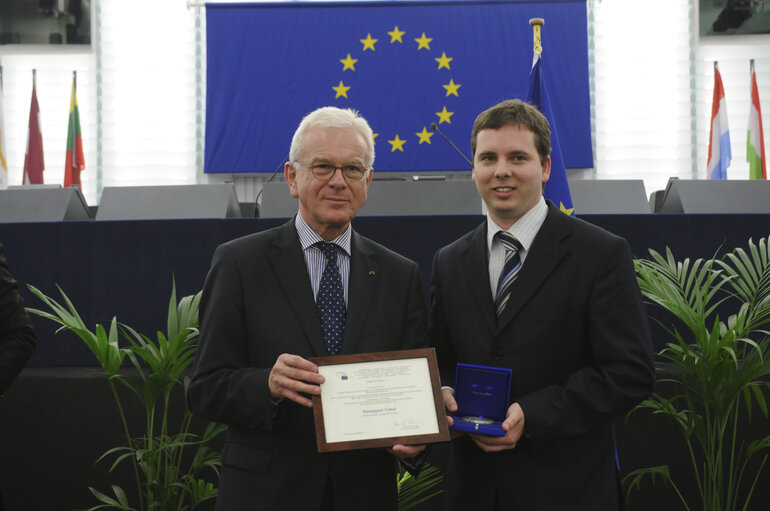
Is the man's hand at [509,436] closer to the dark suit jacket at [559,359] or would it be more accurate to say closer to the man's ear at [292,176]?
the dark suit jacket at [559,359]

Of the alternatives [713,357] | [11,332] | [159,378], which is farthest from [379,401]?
[713,357]

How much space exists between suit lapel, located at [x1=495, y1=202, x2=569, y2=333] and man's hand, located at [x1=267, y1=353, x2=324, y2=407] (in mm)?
489

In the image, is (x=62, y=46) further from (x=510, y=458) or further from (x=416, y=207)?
(x=510, y=458)

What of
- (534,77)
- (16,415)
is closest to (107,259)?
(16,415)

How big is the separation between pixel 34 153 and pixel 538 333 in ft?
28.1

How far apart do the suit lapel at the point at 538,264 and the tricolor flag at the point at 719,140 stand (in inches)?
287

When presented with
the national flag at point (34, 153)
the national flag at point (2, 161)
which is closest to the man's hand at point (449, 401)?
the national flag at point (34, 153)

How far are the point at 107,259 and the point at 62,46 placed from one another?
284 inches

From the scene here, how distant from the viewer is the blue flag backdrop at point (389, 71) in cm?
859

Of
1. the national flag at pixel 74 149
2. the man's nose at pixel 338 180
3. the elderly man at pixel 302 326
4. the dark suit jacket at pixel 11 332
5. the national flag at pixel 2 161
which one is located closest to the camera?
the elderly man at pixel 302 326

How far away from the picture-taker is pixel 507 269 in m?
1.82

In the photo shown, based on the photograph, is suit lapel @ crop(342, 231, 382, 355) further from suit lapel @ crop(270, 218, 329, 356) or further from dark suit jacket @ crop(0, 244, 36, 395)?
dark suit jacket @ crop(0, 244, 36, 395)

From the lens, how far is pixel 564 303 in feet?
5.72

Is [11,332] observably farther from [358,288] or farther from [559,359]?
[559,359]
